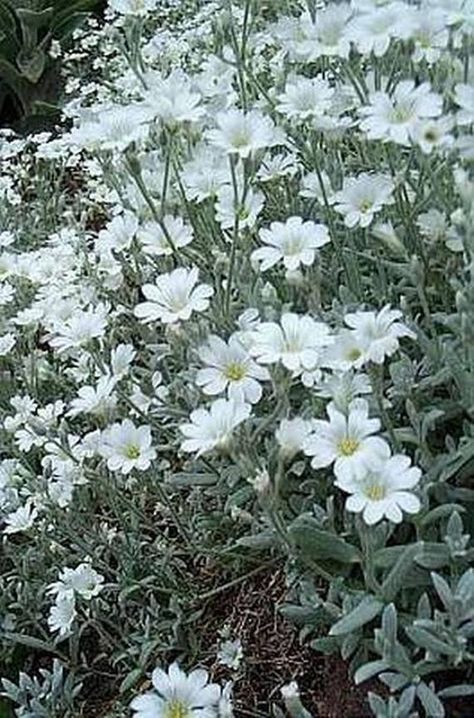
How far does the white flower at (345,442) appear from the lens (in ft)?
5.04

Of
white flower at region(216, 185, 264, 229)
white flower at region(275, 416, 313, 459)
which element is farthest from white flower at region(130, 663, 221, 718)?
white flower at region(216, 185, 264, 229)

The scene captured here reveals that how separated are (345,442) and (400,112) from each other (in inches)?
20.3

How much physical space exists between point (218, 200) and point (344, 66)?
1.00 feet

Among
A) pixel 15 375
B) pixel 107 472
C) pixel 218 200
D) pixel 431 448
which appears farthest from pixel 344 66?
pixel 15 375

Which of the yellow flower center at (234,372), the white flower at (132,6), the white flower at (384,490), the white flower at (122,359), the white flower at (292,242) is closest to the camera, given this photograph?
the white flower at (384,490)

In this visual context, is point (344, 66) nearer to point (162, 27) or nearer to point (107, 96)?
point (107, 96)

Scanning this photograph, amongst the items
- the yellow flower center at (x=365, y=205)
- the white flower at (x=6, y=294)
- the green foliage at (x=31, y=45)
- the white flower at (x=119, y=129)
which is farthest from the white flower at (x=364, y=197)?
the green foliage at (x=31, y=45)

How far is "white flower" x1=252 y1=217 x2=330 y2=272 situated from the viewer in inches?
71.2

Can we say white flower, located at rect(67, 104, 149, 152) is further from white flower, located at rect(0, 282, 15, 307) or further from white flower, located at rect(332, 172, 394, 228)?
white flower, located at rect(0, 282, 15, 307)

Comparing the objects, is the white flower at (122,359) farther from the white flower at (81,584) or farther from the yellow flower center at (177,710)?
the yellow flower center at (177,710)

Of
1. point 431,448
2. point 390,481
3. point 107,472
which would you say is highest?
point 390,481

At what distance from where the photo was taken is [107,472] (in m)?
2.20

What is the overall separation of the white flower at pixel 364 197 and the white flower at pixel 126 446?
1.45 feet

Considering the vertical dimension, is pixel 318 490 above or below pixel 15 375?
above
